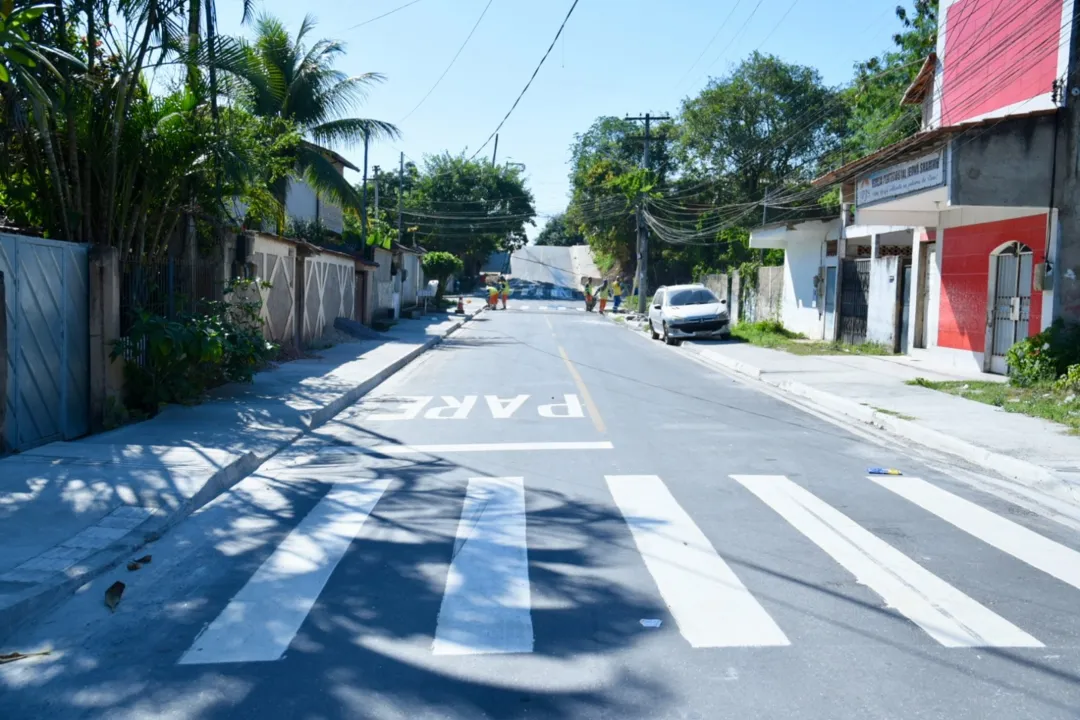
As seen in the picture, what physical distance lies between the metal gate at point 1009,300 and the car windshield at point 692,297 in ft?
41.8

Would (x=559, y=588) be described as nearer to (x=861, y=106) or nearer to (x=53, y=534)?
(x=53, y=534)

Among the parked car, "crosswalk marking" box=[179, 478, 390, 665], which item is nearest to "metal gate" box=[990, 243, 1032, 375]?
the parked car

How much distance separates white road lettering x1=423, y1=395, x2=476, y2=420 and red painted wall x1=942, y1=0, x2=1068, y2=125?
11187mm

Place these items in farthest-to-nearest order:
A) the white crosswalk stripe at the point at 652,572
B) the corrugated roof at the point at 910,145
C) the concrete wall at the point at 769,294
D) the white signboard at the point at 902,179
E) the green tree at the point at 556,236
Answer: the green tree at the point at 556,236 → the concrete wall at the point at 769,294 → the white signboard at the point at 902,179 → the corrugated roof at the point at 910,145 → the white crosswalk stripe at the point at 652,572

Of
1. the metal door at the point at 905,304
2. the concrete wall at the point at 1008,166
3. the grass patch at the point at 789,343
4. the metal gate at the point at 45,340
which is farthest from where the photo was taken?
the grass patch at the point at 789,343

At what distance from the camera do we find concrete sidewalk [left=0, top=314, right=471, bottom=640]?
6.12 meters

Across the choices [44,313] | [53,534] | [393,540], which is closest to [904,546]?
[393,540]

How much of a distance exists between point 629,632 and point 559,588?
819 millimetres

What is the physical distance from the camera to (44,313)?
10.2 m

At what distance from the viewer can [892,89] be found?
132 ft

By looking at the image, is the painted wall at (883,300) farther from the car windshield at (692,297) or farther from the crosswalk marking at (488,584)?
the crosswalk marking at (488,584)

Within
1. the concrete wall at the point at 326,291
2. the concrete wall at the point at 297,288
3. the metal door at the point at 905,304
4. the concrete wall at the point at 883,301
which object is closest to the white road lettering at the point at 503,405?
the concrete wall at the point at 297,288

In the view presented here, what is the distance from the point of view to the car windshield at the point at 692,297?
30.9 metres

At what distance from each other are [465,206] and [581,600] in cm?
7162
